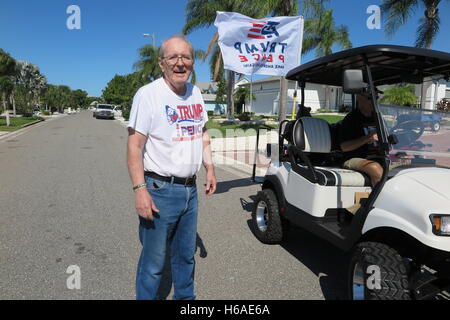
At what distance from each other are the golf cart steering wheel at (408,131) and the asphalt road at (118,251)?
1432 millimetres

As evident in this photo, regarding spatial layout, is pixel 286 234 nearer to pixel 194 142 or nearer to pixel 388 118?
pixel 388 118

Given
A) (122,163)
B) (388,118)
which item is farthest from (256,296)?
(122,163)

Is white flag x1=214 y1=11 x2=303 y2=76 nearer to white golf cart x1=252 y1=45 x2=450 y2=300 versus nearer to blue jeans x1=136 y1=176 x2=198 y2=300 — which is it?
white golf cart x1=252 y1=45 x2=450 y2=300

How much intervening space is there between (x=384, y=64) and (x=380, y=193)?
1469 millimetres

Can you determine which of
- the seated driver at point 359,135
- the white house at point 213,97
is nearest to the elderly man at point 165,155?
the seated driver at point 359,135

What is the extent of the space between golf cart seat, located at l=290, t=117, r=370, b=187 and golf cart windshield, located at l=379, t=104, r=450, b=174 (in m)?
0.48

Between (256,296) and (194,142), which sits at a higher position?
(194,142)

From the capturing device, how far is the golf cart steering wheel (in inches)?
113

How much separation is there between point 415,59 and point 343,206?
1.48 meters

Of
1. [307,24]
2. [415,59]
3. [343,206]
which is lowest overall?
[343,206]

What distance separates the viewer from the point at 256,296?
2.90m

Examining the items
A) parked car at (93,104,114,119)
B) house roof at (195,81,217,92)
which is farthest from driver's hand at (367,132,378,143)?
house roof at (195,81,217,92)

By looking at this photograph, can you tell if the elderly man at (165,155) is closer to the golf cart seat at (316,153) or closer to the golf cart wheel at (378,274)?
the golf cart wheel at (378,274)

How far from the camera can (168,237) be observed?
2.40m
